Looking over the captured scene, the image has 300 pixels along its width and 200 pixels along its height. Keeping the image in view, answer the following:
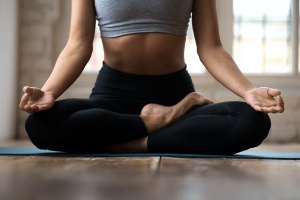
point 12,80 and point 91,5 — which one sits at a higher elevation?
point 91,5

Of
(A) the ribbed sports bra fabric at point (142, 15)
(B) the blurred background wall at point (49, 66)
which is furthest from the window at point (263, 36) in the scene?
(A) the ribbed sports bra fabric at point (142, 15)

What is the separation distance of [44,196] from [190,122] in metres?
0.99

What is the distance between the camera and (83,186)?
919 mm

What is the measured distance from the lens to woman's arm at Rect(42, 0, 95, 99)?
1.74 metres

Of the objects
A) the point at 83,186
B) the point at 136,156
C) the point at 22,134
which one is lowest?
the point at 22,134

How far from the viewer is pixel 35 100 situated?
5.34ft

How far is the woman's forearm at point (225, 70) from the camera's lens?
1.73 meters

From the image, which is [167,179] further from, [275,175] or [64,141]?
[64,141]

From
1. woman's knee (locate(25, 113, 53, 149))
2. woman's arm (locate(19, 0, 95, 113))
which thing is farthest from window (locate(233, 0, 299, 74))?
woman's knee (locate(25, 113, 53, 149))

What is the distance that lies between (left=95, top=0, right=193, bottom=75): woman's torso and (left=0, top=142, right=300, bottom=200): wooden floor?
0.47m

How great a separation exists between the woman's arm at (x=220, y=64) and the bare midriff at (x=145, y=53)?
0.30 feet

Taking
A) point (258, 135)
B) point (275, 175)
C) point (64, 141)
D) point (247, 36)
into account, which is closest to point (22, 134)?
point (247, 36)

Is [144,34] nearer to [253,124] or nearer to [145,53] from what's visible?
[145,53]

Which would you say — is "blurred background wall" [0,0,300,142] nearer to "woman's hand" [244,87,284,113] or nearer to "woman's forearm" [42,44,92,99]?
"woman's forearm" [42,44,92,99]
